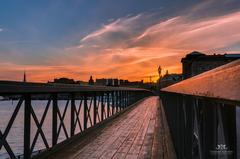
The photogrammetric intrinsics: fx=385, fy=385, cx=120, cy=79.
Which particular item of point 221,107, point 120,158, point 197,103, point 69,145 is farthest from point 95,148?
point 221,107

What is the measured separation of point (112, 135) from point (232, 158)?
43.2 feet

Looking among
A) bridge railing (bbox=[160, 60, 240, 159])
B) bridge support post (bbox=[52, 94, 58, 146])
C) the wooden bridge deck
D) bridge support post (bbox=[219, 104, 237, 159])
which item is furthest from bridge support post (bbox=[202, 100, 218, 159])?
bridge support post (bbox=[52, 94, 58, 146])

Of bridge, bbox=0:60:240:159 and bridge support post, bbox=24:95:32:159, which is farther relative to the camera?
bridge support post, bbox=24:95:32:159

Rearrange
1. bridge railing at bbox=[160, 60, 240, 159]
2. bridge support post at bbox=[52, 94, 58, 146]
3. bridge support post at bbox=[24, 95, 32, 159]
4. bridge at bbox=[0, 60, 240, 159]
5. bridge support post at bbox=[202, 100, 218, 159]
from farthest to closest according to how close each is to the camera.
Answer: bridge support post at bbox=[52, 94, 58, 146], bridge support post at bbox=[24, 95, 32, 159], bridge support post at bbox=[202, 100, 218, 159], bridge at bbox=[0, 60, 240, 159], bridge railing at bbox=[160, 60, 240, 159]

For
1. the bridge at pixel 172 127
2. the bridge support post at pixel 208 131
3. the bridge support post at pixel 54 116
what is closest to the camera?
the bridge at pixel 172 127

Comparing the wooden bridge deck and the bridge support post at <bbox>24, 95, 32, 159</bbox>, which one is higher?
the bridge support post at <bbox>24, 95, 32, 159</bbox>

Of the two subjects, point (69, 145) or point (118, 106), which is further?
point (118, 106)

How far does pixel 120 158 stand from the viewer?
10164 millimetres

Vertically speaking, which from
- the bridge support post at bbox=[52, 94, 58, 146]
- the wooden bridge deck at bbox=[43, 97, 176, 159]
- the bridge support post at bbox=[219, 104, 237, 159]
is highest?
the bridge support post at bbox=[219, 104, 237, 159]

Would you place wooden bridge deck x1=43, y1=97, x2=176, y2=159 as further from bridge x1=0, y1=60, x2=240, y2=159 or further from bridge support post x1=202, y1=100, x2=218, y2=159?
bridge support post x1=202, y1=100, x2=218, y2=159

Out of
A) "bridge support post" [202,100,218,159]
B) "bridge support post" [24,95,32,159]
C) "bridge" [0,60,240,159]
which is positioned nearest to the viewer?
"bridge" [0,60,240,159]

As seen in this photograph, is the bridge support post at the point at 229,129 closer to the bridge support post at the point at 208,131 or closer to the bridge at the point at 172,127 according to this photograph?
the bridge at the point at 172,127

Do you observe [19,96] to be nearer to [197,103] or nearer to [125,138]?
[197,103]

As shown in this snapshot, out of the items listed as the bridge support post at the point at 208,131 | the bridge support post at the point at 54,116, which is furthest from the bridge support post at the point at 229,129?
the bridge support post at the point at 54,116
